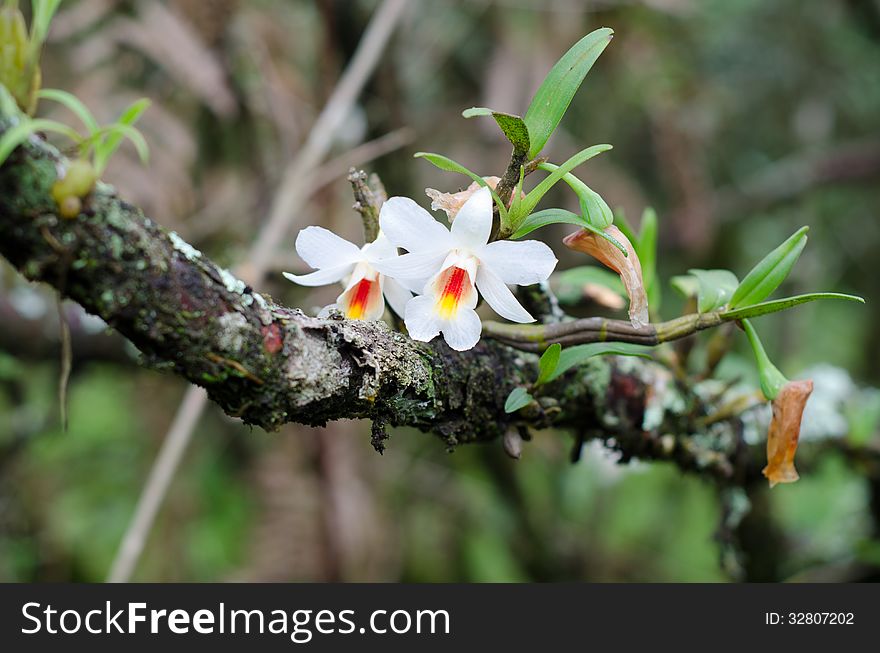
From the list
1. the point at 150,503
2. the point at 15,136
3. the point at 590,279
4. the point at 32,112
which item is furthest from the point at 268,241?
the point at 15,136

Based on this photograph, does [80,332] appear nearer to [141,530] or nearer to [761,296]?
[141,530]

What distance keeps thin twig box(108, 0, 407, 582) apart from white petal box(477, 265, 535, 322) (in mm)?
766

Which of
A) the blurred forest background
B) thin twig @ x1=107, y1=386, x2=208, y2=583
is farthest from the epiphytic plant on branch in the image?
the blurred forest background

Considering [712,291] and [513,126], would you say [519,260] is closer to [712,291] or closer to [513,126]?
[513,126]

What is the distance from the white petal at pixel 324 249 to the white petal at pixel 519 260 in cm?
13

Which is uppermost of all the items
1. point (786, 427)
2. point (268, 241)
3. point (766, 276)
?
point (268, 241)

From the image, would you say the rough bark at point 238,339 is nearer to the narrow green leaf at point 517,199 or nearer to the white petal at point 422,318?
the white petal at point 422,318

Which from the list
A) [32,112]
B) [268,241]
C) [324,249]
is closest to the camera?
[32,112]

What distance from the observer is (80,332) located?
1650 millimetres

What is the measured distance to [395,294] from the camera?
0.66 metres

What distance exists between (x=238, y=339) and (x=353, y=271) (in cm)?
17

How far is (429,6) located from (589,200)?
82.6 inches

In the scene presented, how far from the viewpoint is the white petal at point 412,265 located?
0.58 meters

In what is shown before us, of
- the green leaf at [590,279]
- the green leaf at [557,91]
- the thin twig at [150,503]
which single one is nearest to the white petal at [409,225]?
the green leaf at [557,91]
